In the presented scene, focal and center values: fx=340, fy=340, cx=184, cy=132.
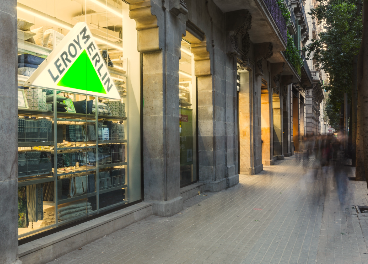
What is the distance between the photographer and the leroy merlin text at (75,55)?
5.19 metres

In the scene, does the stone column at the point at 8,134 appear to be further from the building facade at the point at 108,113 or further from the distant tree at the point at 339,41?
the distant tree at the point at 339,41

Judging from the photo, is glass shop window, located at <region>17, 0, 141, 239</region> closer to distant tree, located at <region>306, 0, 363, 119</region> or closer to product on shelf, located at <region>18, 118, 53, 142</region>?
product on shelf, located at <region>18, 118, 53, 142</region>

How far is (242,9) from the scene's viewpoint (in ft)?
37.1

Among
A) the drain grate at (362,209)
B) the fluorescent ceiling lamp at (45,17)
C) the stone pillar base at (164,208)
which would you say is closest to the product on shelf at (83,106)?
the fluorescent ceiling lamp at (45,17)

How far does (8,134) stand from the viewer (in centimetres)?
388

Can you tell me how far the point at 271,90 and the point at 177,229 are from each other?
15189 millimetres

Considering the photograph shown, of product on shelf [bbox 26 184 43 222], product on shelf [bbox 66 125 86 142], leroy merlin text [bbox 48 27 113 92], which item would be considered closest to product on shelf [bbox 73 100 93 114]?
product on shelf [bbox 66 125 86 142]

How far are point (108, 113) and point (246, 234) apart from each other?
11.5 feet

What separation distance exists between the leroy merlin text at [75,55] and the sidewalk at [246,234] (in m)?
2.69

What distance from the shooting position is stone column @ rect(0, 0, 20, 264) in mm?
3770

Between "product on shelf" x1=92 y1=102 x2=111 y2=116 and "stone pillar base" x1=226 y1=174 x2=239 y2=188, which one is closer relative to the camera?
"product on shelf" x1=92 y1=102 x2=111 y2=116

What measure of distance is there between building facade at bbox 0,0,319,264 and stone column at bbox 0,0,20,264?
0.01 m

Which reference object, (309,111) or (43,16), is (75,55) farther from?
(309,111)

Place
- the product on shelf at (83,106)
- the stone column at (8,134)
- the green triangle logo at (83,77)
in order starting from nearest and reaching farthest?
the stone column at (8,134) → the green triangle logo at (83,77) → the product on shelf at (83,106)
